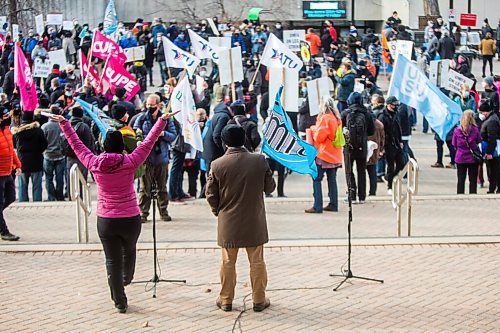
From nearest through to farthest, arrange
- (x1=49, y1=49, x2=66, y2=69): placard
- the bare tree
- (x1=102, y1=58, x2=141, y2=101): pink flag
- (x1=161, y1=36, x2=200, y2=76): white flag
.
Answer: (x1=161, y1=36, x2=200, y2=76): white flag, (x1=102, y1=58, x2=141, y2=101): pink flag, (x1=49, y1=49, x2=66, y2=69): placard, the bare tree

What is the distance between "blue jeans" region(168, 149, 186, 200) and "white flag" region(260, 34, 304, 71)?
310 cm

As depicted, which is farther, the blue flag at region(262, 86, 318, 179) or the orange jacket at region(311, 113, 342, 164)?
the orange jacket at region(311, 113, 342, 164)

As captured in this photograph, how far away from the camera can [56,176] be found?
16.4m

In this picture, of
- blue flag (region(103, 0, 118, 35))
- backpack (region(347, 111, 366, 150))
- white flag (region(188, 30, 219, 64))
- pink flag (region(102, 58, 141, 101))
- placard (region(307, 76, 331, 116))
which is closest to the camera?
backpack (region(347, 111, 366, 150))

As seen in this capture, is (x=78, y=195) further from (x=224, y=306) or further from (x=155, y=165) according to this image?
(x=224, y=306)

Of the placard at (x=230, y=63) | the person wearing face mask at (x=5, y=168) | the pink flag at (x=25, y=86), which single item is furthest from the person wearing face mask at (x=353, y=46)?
the person wearing face mask at (x=5, y=168)

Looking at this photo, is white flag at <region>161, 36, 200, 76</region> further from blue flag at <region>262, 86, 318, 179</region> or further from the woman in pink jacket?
the woman in pink jacket

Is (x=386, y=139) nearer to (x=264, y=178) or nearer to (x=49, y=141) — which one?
(x=49, y=141)

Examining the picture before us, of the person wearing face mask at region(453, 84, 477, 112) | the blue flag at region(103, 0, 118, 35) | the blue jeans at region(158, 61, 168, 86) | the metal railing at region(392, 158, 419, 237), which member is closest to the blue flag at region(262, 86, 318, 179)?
the metal railing at region(392, 158, 419, 237)

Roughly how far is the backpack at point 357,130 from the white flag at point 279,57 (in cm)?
252

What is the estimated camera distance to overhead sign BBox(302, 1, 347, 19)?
4262 cm

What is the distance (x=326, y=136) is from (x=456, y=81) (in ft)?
19.8

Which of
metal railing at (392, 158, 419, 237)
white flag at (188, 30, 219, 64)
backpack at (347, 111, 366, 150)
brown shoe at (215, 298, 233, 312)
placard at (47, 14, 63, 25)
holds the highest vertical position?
placard at (47, 14, 63, 25)

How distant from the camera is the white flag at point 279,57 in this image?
17.9m
